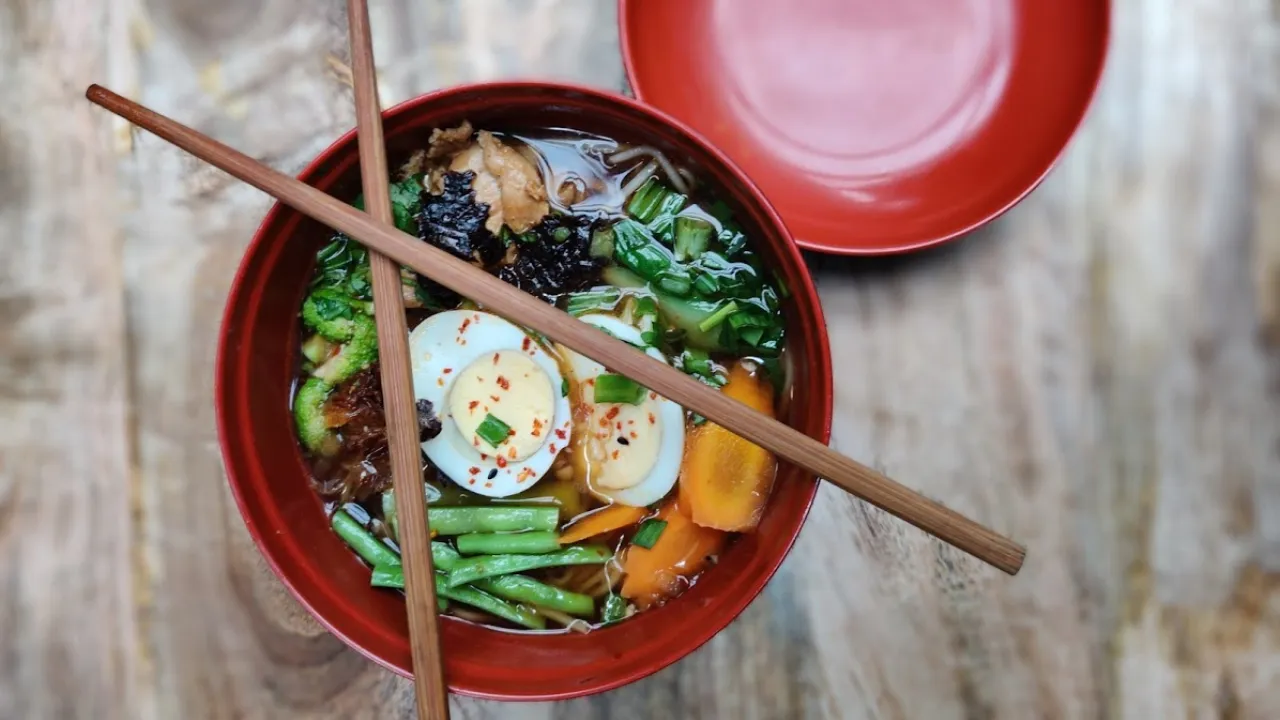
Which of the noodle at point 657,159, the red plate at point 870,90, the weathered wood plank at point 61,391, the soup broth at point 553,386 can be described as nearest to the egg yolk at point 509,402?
the soup broth at point 553,386

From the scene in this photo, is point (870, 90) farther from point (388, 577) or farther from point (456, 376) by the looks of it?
point (388, 577)

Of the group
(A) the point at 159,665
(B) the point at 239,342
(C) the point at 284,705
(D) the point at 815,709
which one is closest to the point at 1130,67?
(D) the point at 815,709

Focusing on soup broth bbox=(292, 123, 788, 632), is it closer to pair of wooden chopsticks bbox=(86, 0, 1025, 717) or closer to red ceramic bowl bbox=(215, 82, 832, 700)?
red ceramic bowl bbox=(215, 82, 832, 700)

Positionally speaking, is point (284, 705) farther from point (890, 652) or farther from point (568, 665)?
point (890, 652)

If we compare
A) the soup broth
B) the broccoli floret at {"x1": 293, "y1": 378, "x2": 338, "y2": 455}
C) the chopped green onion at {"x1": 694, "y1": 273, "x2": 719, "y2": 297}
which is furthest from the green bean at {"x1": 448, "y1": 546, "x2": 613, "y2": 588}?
the chopped green onion at {"x1": 694, "y1": 273, "x2": 719, "y2": 297}

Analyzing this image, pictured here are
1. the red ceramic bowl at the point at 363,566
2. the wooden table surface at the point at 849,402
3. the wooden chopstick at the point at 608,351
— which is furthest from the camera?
the wooden table surface at the point at 849,402

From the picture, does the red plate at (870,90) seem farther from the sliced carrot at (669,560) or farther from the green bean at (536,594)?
the green bean at (536,594)

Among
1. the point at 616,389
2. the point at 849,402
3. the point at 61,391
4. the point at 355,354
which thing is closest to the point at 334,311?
the point at 355,354
